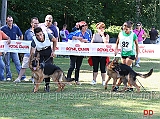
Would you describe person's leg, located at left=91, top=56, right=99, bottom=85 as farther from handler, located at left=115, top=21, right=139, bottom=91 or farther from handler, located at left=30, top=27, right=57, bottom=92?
handler, located at left=30, top=27, right=57, bottom=92

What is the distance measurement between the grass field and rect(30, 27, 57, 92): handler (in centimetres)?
76

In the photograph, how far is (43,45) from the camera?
10.5 m

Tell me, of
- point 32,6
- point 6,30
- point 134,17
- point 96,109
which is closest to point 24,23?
point 32,6

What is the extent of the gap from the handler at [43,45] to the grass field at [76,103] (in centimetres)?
76

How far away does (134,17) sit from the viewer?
4750cm

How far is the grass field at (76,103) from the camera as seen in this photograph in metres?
7.70

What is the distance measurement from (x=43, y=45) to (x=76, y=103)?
6.93 ft

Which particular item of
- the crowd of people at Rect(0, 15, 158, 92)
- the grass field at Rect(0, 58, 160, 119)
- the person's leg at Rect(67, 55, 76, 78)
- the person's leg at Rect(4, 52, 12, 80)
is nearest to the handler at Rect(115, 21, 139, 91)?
the crowd of people at Rect(0, 15, 158, 92)

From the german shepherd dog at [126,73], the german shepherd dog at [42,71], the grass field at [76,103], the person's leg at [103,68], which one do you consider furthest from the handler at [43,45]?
the person's leg at [103,68]

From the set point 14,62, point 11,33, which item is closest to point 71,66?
point 14,62

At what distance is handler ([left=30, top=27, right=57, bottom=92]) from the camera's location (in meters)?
10.4

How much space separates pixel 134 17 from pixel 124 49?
37.0 meters

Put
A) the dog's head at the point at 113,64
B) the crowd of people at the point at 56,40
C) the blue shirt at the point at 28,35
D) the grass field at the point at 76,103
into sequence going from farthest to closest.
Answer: the blue shirt at the point at 28,35, the dog's head at the point at 113,64, the crowd of people at the point at 56,40, the grass field at the point at 76,103

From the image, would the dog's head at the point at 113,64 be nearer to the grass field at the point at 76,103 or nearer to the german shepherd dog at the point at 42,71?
the grass field at the point at 76,103
